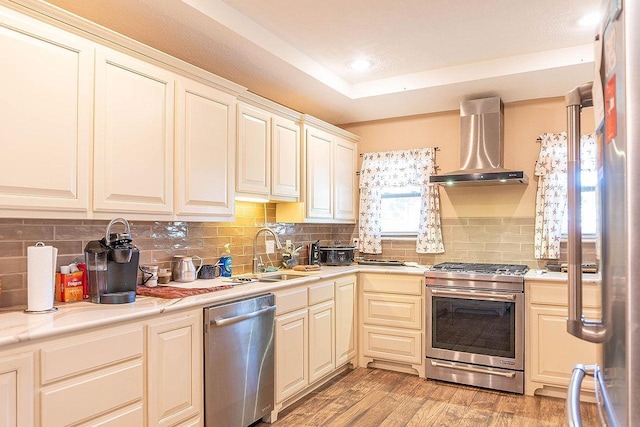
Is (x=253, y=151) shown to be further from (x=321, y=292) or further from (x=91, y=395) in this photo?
(x=91, y=395)

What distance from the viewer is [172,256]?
2.90 m

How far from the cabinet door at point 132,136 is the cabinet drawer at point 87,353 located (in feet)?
2.11

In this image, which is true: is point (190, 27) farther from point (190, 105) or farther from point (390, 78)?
point (390, 78)

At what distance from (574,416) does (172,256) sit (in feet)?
8.49

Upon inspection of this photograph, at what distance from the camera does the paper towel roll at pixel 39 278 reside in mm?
1860

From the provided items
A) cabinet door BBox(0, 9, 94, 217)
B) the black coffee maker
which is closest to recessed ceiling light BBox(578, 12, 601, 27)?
cabinet door BBox(0, 9, 94, 217)

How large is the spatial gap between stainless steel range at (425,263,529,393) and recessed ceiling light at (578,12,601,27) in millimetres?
1798

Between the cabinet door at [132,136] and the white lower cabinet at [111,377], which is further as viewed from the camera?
the cabinet door at [132,136]

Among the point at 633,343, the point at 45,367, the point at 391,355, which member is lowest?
the point at 391,355

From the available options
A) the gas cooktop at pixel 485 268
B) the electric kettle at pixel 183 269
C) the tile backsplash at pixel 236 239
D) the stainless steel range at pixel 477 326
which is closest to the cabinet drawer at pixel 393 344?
the stainless steel range at pixel 477 326

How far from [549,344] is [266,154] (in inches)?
102

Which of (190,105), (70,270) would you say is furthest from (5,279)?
(190,105)

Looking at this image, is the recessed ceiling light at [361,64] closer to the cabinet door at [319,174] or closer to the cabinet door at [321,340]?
the cabinet door at [319,174]

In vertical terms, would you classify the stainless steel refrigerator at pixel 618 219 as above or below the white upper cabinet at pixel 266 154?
below
